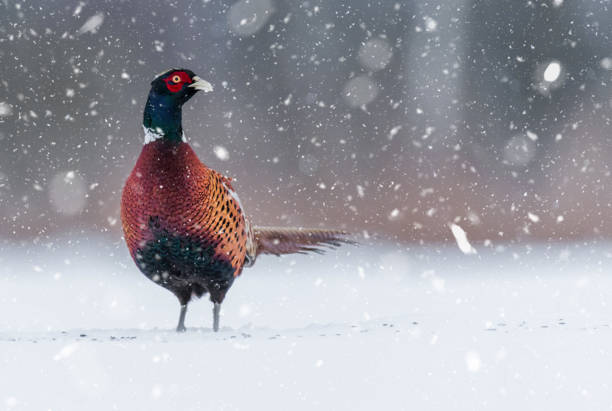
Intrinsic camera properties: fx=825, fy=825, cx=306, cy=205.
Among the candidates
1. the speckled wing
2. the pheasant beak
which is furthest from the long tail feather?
the pheasant beak

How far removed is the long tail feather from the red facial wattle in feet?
→ 2.97

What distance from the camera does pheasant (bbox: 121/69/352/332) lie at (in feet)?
10.8

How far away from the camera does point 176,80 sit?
338 centimetres

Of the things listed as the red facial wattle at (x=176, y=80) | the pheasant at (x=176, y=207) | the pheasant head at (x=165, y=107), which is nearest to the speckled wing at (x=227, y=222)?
the pheasant at (x=176, y=207)

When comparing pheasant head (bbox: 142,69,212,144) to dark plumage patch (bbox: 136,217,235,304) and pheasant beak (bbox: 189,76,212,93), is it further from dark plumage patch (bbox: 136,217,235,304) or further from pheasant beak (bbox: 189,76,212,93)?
dark plumage patch (bbox: 136,217,235,304)

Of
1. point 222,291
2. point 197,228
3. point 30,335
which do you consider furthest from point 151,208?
point 30,335

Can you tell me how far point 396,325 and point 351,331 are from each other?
0.93 feet

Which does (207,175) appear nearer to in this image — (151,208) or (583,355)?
(151,208)

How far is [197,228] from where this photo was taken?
3316 mm

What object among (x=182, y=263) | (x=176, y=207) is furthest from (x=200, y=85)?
(x=182, y=263)

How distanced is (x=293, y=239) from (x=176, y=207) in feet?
3.04

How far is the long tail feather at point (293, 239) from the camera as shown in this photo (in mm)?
4027

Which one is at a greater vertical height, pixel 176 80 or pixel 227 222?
pixel 176 80

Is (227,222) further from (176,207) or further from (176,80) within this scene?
(176,80)
